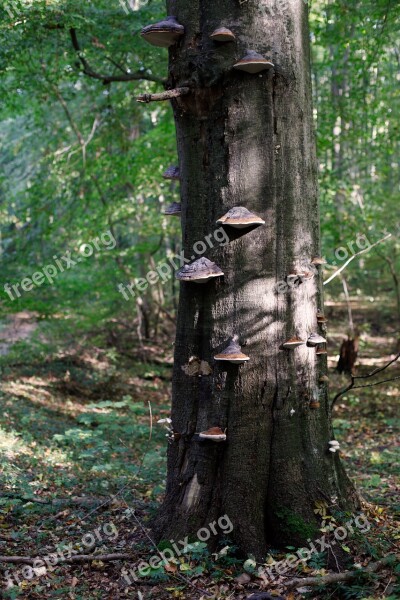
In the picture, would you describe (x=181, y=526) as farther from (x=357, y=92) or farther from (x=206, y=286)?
(x=357, y=92)

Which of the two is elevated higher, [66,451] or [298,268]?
[298,268]

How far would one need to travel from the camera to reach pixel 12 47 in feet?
26.3

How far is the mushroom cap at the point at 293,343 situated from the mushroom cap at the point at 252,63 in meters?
1.82

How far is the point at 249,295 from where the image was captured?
3684 mm

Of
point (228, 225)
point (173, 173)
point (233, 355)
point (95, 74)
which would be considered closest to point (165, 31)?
point (173, 173)

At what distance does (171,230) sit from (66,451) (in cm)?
713

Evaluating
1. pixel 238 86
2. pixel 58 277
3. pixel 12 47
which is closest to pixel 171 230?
pixel 58 277

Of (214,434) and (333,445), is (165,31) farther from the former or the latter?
(333,445)

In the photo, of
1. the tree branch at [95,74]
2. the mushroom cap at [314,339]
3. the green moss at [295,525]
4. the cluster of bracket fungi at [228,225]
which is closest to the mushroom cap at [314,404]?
the cluster of bracket fungi at [228,225]

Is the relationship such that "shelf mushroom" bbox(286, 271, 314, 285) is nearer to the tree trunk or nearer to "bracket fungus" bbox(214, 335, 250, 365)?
the tree trunk

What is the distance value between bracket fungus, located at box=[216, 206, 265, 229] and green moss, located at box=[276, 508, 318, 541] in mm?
1959

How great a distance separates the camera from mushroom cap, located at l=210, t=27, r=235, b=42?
11.6 feet

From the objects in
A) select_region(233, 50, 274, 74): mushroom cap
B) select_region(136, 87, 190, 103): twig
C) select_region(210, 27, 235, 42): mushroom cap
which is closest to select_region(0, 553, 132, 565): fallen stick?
select_region(136, 87, 190, 103): twig

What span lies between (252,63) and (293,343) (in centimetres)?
184
